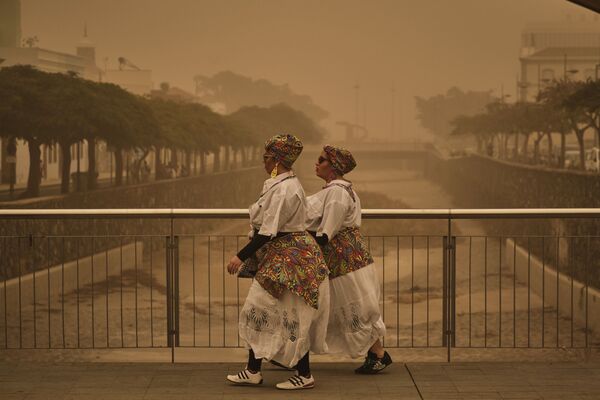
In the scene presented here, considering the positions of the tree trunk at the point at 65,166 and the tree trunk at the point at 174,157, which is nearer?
the tree trunk at the point at 65,166

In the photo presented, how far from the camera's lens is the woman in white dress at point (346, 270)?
573 cm

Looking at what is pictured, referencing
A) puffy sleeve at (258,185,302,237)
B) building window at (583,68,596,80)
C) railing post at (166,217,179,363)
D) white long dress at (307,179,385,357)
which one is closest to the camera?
puffy sleeve at (258,185,302,237)

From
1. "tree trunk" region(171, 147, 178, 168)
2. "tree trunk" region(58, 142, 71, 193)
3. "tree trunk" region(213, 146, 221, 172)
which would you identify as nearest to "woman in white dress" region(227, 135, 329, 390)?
"tree trunk" region(58, 142, 71, 193)

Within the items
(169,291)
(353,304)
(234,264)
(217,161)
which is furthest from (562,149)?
(234,264)

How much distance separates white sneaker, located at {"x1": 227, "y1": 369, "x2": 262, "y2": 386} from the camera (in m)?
5.68

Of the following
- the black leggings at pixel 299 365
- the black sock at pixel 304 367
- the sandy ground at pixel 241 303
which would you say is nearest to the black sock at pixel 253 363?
the black leggings at pixel 299 365

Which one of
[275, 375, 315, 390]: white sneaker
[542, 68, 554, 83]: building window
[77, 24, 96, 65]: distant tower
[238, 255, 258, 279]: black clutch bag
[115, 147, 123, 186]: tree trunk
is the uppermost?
[77, 24, 96, 65]: distant tower

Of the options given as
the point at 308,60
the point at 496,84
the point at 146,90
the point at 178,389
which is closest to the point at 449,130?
the point at 496,84

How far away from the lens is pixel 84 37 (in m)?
17.6

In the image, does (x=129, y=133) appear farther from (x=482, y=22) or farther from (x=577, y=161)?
(x=577, y=161)

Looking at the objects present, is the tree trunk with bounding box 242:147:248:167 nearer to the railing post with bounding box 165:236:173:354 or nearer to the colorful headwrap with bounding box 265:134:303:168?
the railing post with bounding box 165:236:173:354

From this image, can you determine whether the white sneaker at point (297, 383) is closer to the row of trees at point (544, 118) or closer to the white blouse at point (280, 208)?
the white blouse at point (280, 208)

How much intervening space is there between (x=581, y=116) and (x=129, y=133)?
7547 millimetres

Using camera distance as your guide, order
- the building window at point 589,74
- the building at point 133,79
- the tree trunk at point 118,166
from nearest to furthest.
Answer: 1. the building window at point 589,74
2. the tree trunk at point 118,166
3. the building at point 133,79
